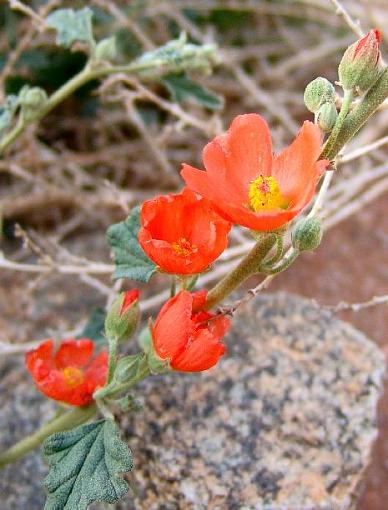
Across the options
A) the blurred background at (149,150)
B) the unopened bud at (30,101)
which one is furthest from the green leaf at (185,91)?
the unopened bud at (30,101)

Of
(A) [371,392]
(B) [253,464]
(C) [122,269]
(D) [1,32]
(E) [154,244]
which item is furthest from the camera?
(D) [1,32]

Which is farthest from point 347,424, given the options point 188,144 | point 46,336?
point 188,144

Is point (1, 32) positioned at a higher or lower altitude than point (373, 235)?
higher

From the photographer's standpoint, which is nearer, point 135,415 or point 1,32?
point 135,415

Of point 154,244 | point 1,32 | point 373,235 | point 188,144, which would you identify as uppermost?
point 154,244

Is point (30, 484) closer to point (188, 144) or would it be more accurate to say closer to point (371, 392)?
point (371, 392)

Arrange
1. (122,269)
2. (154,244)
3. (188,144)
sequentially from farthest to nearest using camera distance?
(188,144) < (122,269) < (154,244)

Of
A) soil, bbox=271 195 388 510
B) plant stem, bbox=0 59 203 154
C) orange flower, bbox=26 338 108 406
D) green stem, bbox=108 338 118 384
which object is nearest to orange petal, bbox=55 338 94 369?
A: orange flower, bbox=26 338 108 406
